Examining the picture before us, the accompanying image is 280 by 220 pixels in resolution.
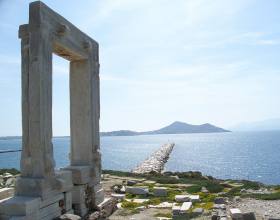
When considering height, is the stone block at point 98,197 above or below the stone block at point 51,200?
below

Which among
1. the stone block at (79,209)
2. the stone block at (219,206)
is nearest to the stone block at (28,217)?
the stone block at (79,209)

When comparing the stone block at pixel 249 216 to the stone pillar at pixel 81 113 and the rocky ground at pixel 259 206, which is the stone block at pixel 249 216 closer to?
the rocky ground at pixel 259 206

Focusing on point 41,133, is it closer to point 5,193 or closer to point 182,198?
point 5,193

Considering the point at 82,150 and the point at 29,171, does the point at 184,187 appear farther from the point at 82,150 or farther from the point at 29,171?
the point at 29,171

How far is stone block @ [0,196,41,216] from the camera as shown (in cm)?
905

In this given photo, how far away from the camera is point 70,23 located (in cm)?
1187

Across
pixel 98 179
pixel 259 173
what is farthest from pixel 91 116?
pixel 259 173

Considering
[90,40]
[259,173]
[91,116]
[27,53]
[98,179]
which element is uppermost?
[90,40]

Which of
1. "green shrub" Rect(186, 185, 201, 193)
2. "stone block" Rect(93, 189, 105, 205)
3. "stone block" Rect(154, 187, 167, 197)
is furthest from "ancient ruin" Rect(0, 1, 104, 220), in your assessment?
"green shrub" Rect(186, 185, 201, 193)

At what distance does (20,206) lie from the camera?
9.07 m

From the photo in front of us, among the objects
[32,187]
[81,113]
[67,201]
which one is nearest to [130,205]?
[67,201]

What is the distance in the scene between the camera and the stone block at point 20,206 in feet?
29.7

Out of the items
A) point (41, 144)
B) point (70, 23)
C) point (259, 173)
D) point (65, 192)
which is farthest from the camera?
point (259, 173)

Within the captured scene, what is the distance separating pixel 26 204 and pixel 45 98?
259 cm
